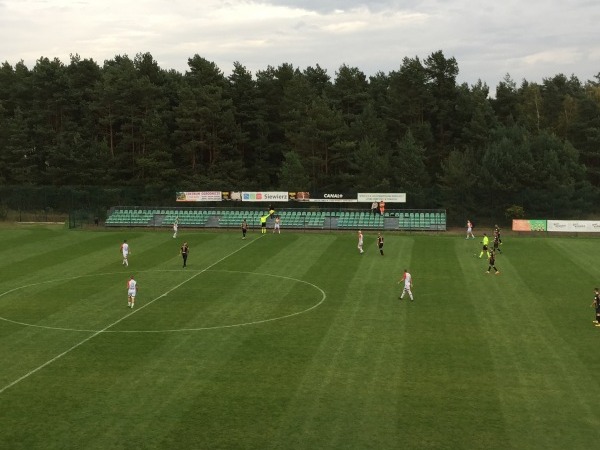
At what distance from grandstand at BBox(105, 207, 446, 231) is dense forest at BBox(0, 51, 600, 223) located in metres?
7.11

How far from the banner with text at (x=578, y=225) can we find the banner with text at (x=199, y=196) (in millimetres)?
33278

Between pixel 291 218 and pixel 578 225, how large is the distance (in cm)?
2661

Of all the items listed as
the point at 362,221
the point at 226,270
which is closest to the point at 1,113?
the point at 362,221

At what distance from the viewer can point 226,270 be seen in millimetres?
39562

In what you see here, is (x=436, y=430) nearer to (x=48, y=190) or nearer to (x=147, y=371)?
(x=147, y=371)

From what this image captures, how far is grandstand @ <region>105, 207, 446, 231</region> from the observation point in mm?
60375

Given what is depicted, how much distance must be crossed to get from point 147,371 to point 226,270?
1808cm

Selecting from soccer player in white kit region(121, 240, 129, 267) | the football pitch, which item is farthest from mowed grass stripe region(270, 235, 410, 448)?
soccer player in white kit region(121, 240, 129, 267)

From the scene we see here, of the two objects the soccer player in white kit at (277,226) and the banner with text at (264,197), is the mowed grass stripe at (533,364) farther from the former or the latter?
the banner with text at (264,197)

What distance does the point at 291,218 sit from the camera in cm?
6284

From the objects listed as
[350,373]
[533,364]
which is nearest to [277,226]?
[350,373]

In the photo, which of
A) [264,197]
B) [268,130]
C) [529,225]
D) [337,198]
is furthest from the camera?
[268,130]

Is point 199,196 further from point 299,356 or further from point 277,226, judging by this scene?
point 299,356

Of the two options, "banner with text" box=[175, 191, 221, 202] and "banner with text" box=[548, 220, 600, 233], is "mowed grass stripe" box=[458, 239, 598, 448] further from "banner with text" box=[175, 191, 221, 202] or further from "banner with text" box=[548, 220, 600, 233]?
"banner with text" box=[175, 191, 221, 202]
